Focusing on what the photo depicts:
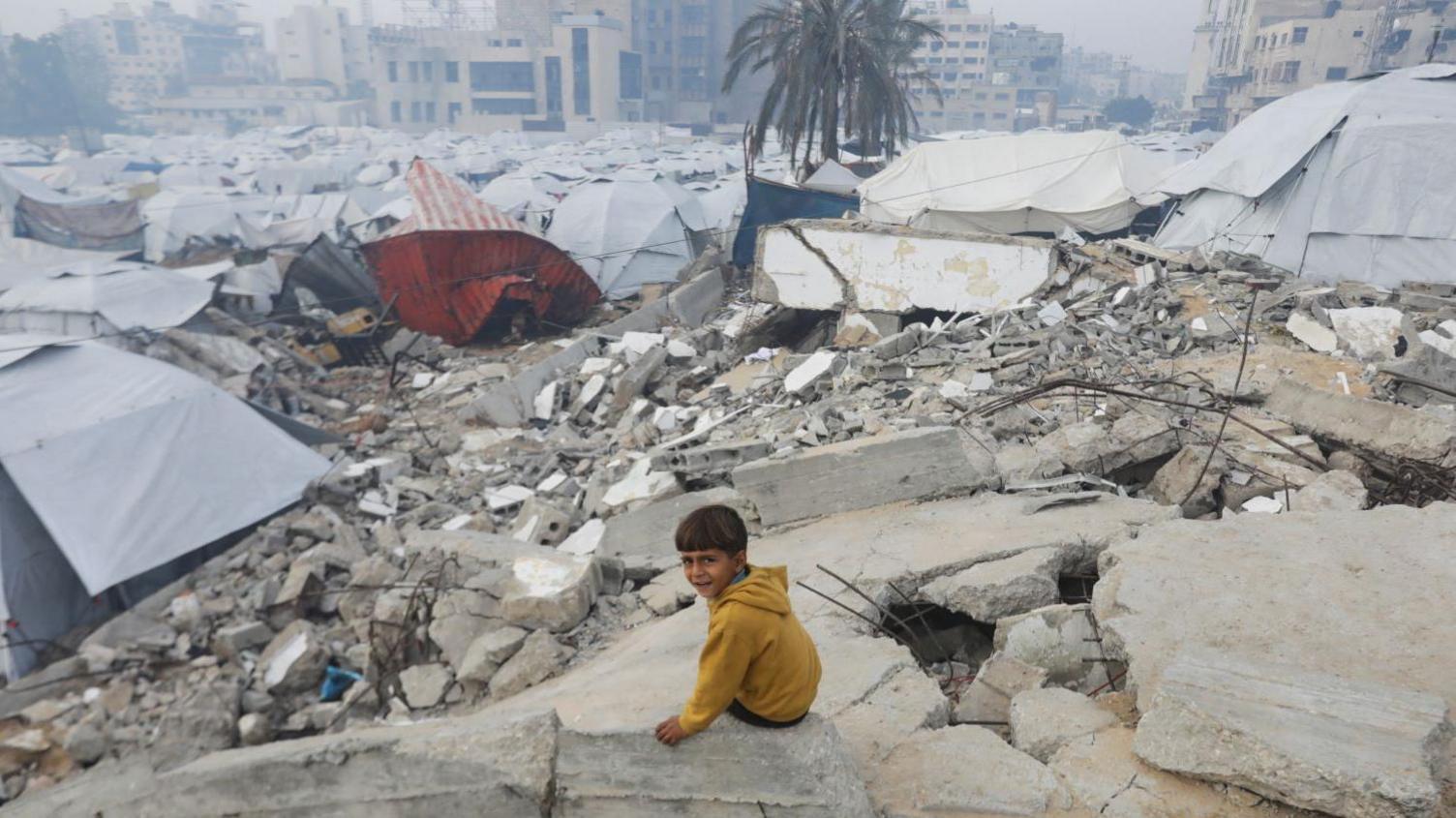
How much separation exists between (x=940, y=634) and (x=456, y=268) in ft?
36.1

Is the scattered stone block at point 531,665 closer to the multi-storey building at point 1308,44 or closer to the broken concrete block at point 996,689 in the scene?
the broken concrete block at point 996,689

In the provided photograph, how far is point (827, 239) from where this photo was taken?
923 centimetres

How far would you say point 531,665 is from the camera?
3791 millimetres

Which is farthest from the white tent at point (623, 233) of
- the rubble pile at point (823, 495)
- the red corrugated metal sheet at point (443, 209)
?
the rubble pile at point (823, 495)

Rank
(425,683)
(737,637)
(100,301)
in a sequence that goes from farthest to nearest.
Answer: (100,301) → (425,683) → (737,637)

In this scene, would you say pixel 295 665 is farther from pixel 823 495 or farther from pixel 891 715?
pixel 891 715

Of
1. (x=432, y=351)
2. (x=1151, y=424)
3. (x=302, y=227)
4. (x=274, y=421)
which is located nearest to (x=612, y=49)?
(x=302, y=227)

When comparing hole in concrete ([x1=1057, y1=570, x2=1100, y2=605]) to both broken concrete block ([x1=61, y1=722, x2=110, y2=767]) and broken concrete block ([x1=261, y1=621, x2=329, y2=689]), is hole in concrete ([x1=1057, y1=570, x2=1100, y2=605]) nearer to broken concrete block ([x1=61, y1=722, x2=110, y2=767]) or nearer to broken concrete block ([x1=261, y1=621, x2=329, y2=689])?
broken concrete block ([x1=261, y1=621, x2=329, y2=689])

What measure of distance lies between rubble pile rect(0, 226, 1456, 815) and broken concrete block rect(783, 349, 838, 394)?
0.05m

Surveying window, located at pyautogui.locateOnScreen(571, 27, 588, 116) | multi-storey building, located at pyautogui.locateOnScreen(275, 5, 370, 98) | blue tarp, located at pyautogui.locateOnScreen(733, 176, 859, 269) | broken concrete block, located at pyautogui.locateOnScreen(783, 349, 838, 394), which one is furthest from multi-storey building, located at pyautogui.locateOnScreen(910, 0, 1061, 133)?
broken concrete block, located at pyautogui.locateOnScreen(783, 349, 838, 394)

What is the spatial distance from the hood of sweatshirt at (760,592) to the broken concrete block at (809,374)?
5.23 meters

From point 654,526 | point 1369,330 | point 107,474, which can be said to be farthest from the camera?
point 1369,330

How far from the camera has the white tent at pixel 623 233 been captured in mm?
16125

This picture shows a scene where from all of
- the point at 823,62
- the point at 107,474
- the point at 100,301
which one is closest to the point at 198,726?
the point at 107,474
